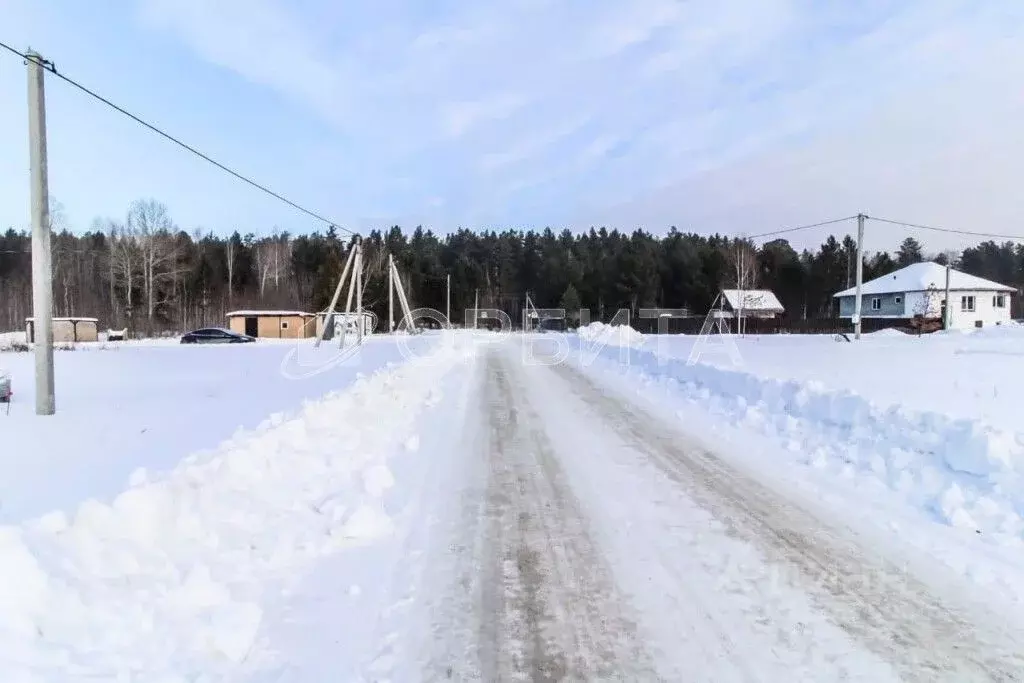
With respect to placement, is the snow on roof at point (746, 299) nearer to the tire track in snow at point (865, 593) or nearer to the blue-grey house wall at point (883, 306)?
the blue-grey house wall at point (883, 306)

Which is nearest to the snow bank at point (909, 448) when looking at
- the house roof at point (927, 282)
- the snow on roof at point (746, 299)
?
the snow on roof at point (746, 299)

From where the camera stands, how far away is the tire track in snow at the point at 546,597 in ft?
9.75

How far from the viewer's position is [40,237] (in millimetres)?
8656

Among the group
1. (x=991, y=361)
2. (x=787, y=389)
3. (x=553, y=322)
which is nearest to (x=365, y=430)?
(x=787, y=389)

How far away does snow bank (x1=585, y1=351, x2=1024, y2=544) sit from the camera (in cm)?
523

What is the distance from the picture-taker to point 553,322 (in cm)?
7306

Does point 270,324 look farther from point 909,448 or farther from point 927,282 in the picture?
point 927,282

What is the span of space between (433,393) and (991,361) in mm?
16355

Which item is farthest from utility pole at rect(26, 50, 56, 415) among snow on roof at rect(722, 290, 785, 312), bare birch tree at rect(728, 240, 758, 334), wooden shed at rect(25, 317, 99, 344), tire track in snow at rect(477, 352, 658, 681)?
snow on roof at rect(722, 290, 785, 312)

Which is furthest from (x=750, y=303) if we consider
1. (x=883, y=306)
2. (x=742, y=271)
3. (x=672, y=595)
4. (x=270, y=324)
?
(x=672, y=595)

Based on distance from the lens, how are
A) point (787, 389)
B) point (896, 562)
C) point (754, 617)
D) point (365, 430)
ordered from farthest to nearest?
point (787, 389)
point (365, 430)
point (896, 562)
point (754, 617)

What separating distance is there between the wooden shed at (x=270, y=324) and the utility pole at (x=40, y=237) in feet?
143

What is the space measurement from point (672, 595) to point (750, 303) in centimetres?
5980

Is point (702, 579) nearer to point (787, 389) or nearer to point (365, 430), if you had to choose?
point (365, 430)
